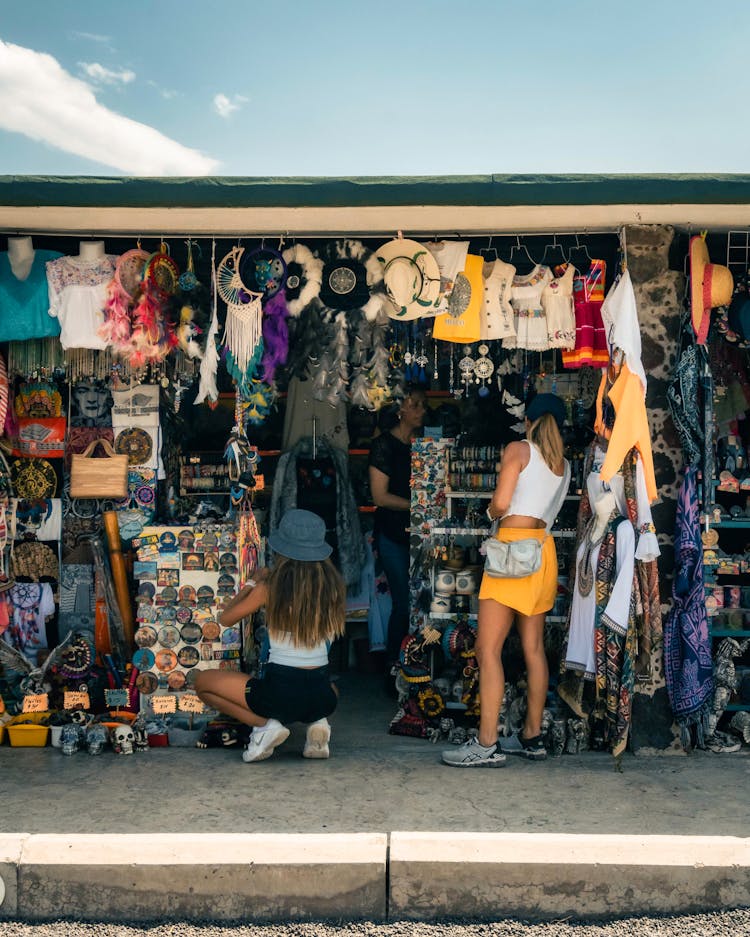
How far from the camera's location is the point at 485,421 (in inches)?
268

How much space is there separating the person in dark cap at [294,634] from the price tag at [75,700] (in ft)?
3.32

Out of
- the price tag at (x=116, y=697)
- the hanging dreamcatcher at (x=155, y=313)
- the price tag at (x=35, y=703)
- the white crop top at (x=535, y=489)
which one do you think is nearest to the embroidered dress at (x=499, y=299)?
the white crop top at (x=535, y=489)

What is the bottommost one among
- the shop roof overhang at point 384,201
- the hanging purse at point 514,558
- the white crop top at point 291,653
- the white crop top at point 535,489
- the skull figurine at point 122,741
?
the skull figurine at point 122,741

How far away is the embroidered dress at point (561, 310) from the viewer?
18.2ft

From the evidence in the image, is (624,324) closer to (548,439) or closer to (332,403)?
(548,439)

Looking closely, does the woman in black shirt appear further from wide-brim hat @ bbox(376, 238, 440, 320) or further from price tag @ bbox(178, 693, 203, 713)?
price tag @ bbox(178, 693, 203, 713)

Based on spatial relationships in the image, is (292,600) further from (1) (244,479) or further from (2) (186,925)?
(2) (186,925)

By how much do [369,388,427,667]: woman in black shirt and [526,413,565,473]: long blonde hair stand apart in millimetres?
1675

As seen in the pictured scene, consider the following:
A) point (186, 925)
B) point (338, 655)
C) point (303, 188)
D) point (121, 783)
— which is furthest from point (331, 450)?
point (186, 925)

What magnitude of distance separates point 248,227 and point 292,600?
226 cm

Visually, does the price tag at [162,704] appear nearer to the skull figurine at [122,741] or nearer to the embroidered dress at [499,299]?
the skull figurine at [122,741]

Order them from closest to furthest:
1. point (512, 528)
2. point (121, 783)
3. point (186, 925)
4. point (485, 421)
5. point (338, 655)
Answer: point (186, 925) → point (121, 783) → point (512, 528) → point (485, 421) → point (338, 655)

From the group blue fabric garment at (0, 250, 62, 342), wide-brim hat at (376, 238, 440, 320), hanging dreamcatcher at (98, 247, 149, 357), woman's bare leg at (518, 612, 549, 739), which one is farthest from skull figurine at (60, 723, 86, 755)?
wide-brim hat at (376, 238, 440, 320)

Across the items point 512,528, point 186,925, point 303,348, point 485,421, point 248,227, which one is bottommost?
point 186,925
